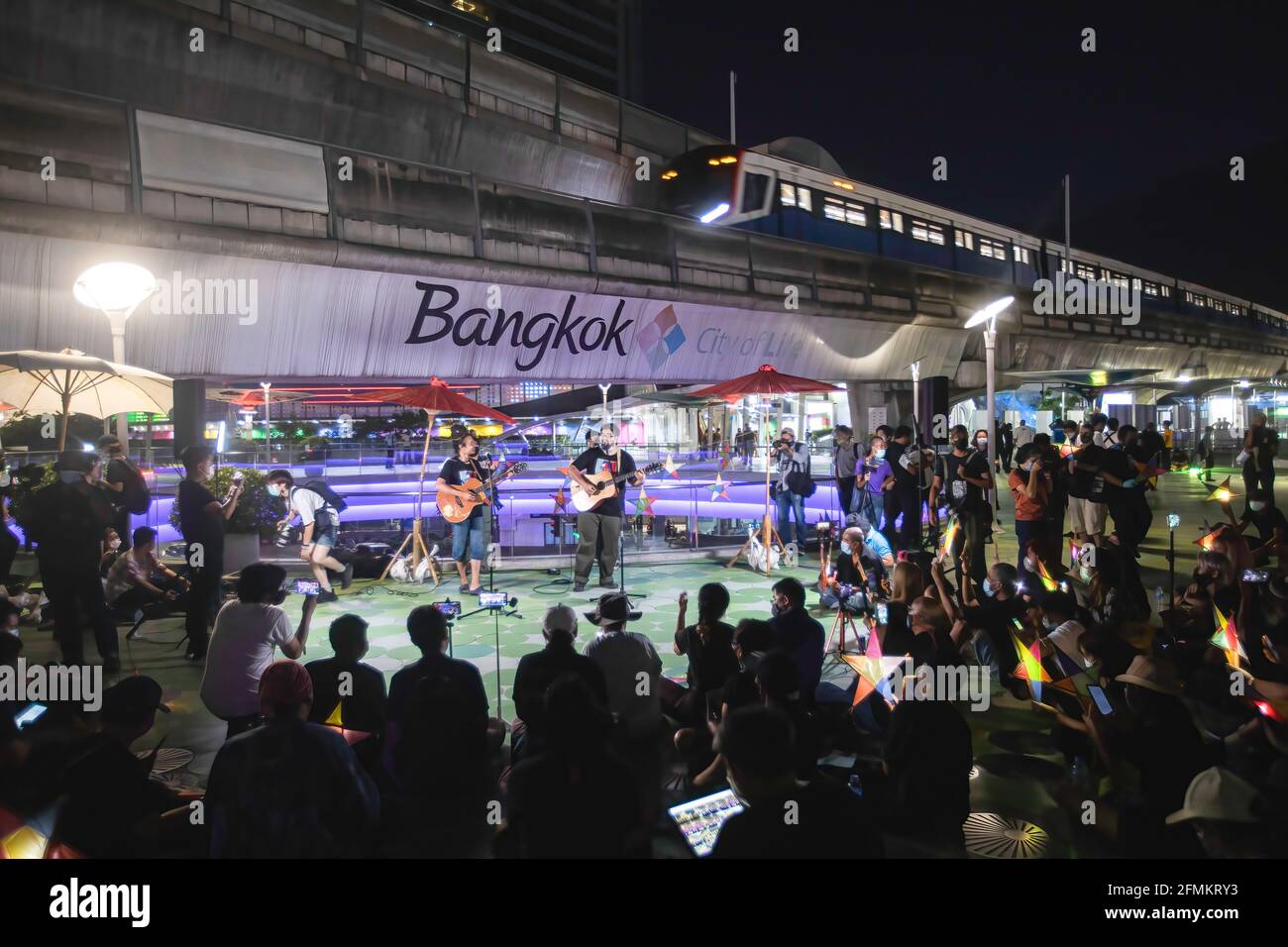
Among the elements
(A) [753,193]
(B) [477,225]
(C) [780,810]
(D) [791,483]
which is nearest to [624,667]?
(C) [780,810]

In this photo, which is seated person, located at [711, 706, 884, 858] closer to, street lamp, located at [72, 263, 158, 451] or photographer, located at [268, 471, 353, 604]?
photographer, located at [268, 471, 353, 604]

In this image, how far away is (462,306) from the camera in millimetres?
11727

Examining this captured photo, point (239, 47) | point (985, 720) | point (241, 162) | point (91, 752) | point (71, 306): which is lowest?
point (985, 720)

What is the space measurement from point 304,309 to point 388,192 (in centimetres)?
227

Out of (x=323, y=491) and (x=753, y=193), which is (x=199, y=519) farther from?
(x=753, y=193)

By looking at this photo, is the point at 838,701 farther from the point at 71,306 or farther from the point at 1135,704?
the point at 71,306

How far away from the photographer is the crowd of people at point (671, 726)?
8.78 feet

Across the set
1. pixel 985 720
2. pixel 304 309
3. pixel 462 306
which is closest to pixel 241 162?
pixel 304 309

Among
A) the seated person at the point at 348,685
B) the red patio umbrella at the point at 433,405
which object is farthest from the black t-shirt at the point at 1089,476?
the seated person at the point at 348,685

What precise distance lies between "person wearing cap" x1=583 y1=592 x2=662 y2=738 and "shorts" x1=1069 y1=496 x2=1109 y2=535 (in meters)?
8.00

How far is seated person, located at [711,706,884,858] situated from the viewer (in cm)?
217

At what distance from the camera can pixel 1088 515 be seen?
10.1m

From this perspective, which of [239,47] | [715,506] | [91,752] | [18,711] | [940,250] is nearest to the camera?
[91,752]
